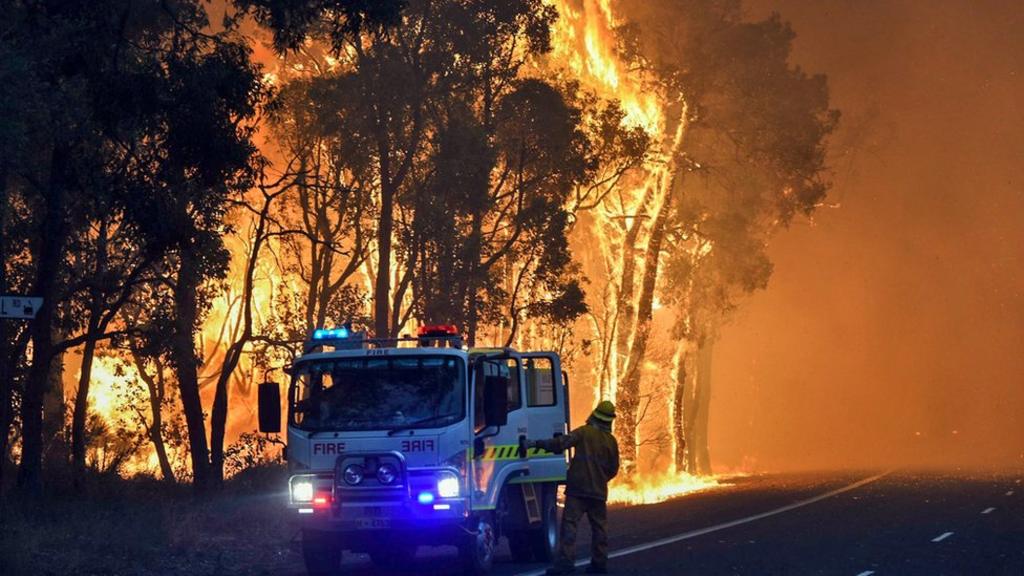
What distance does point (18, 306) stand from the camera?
53.3ft

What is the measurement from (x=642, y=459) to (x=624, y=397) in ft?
92.1

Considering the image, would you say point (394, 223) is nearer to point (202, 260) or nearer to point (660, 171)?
point (660, 171)

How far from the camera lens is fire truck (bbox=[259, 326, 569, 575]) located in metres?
18.1

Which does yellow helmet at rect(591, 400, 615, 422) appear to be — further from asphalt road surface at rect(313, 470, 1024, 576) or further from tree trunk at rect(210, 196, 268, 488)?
tree trunk at rect(210, 196, 268, 488)

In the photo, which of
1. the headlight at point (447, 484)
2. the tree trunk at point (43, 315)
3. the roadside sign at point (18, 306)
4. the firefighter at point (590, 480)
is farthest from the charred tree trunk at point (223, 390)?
the roadside sign at point (18, 306)

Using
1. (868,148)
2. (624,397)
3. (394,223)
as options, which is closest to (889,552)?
(394,223)

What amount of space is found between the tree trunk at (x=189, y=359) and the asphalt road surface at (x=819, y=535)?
8798 mm

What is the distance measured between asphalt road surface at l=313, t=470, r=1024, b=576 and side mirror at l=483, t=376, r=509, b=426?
96.4 inches

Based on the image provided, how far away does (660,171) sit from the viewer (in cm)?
5566

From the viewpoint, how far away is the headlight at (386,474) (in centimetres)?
1808

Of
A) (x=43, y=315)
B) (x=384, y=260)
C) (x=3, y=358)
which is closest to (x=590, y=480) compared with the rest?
(x=43, y=315)

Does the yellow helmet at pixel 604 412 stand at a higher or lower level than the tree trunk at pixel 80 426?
lower

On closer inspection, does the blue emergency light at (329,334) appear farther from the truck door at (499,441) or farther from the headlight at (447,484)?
the headlight at (447,484)

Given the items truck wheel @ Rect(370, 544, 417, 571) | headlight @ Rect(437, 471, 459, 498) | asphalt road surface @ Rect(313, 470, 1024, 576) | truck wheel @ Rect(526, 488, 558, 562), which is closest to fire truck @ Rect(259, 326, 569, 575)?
headlight @ Rect(437, 471, 459, 498)
